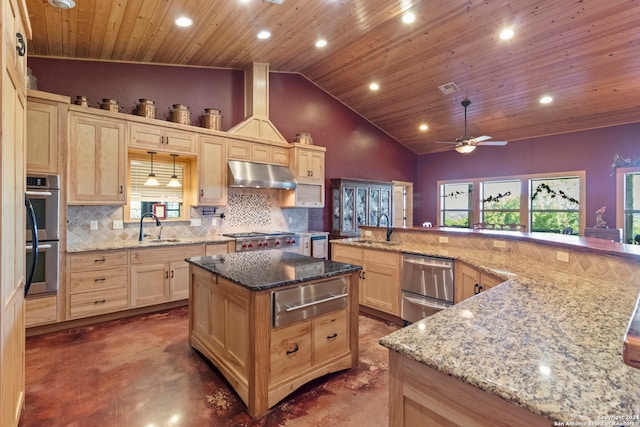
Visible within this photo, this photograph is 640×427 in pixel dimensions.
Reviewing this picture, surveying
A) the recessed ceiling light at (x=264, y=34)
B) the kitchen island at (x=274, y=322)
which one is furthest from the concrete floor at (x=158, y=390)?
the recessed ceiling light at (x=264, y=34)

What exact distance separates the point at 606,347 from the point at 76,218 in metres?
4.72

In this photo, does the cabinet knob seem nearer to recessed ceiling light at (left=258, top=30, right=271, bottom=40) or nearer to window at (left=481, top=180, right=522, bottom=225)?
recessed ceiling light at (left=258, top=30, right=271, bottom=40)

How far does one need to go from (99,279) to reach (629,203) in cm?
828

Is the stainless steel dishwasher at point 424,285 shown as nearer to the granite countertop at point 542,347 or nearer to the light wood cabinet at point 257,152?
the granite countertop at point 542,347

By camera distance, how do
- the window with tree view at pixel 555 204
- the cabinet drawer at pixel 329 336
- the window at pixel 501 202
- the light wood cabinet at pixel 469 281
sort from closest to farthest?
the cabinet drawer at pixel 329 336 → the light wood cabinet at pixel 469 281 → the window with tree view at pixel 555 204 → the window at pixel 501 202

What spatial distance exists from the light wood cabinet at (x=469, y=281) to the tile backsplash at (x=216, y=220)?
3447 millimetres

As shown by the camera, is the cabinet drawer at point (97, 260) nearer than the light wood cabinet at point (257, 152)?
Yes

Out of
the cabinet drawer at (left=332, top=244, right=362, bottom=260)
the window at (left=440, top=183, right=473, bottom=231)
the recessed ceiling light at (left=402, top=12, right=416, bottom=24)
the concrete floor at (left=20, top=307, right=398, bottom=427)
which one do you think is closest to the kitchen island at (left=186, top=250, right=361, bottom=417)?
the concrete floor at (left=20, top=307, right=398, bottom=427)

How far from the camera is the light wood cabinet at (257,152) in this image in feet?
15.5

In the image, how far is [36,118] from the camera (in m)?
3.08

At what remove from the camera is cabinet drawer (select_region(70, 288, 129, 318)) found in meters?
3.32

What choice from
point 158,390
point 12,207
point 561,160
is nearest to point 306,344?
point 158,390

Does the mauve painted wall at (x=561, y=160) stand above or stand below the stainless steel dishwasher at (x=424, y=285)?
above

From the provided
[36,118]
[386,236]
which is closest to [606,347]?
[386,236]
